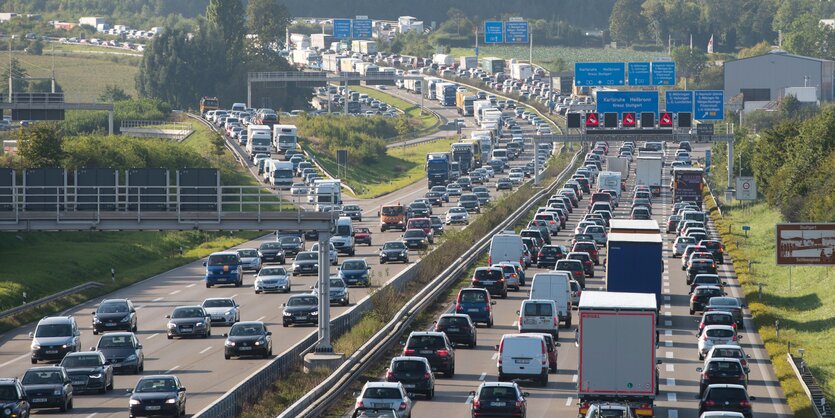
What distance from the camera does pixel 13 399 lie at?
113ft

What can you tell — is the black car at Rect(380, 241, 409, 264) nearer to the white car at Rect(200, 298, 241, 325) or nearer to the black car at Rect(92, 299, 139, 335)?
the white car at Rect(200, 298, 241, 325)

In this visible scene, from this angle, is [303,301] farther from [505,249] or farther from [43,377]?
[43,377]

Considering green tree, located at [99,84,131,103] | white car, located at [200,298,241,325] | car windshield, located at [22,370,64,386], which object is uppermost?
green tree, located at [99,84,131,103]

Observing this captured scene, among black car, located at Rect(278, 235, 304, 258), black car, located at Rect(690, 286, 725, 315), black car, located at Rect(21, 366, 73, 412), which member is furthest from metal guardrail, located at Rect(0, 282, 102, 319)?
black car, located at Rect(690, 286, 725, 315)

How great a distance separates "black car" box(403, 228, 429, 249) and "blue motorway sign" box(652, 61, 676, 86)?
38.3 m

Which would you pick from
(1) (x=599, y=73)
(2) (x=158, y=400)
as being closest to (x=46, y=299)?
(2) (x=158, y=400)

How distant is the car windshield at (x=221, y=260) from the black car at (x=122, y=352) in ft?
74.0

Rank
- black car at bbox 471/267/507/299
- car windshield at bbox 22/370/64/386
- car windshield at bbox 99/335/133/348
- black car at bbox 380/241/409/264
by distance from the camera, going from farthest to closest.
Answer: black car at bbox 380/241/409/264 → black car at bbox 471/267/507/299 → car windshield at bbox 99/335/133/348 → car windshield at bbox 22/370/64/386

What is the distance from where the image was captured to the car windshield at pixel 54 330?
45875 mm

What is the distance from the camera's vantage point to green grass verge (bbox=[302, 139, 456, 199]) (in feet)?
402

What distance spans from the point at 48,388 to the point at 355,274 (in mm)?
28375

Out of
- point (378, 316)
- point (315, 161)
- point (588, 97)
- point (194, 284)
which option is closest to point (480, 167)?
point (315, 161)

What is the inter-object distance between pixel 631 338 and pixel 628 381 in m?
0.98

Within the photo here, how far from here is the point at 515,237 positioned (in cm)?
6681
